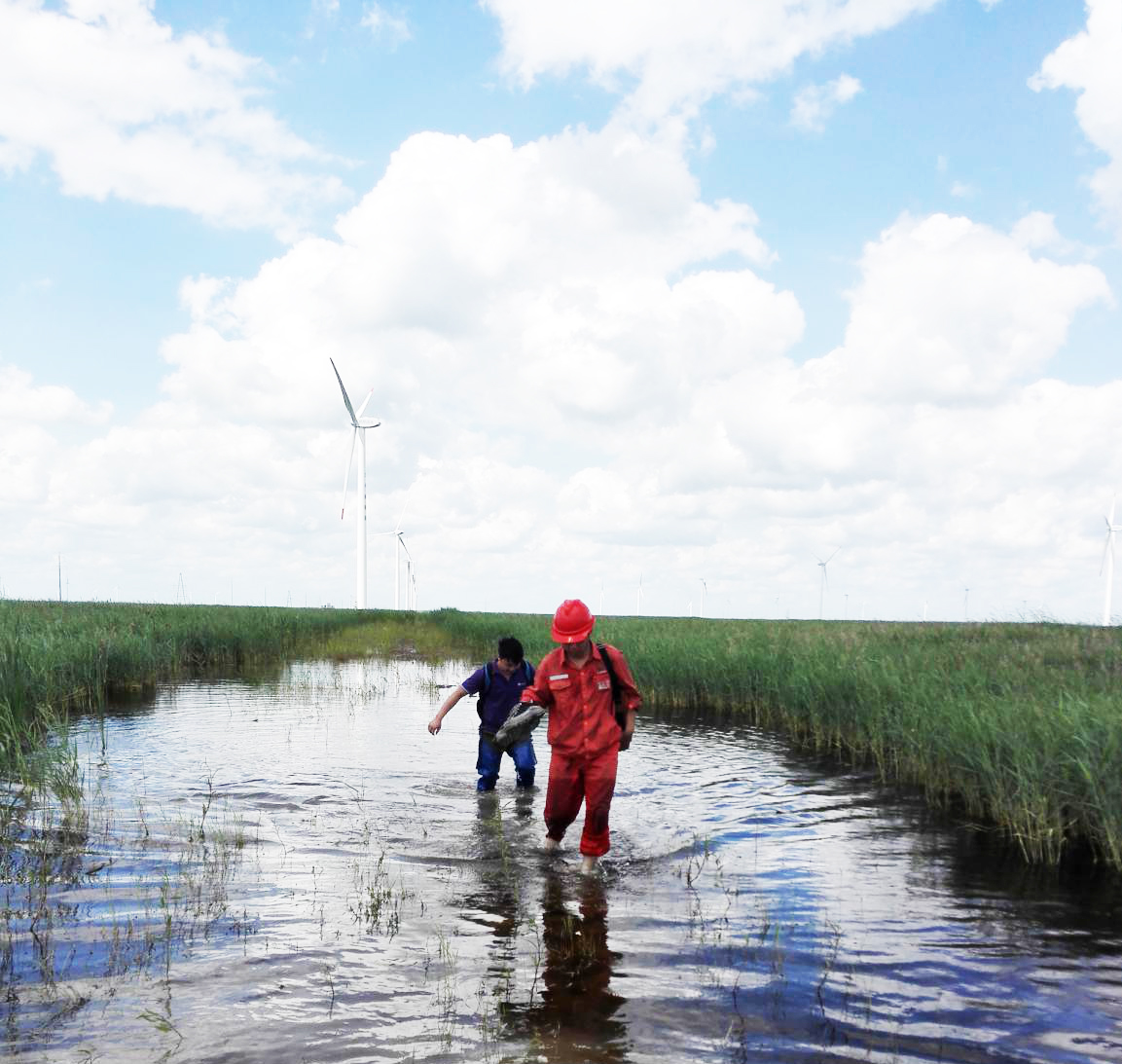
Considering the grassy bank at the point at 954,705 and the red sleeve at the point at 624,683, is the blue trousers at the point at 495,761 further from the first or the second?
the grassy bank at the point at 954,705

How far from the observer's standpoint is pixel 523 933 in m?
6.07

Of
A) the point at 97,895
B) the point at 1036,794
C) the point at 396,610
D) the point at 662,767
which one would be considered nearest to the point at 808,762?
the point at 662,767

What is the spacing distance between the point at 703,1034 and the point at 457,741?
10.4 m

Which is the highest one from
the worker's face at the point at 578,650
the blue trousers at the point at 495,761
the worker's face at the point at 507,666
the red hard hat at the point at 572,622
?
the red hard hat at the point at 572,622

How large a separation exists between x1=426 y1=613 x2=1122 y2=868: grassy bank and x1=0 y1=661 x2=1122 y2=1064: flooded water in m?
0.72

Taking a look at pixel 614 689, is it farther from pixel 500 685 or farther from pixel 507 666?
pixel 500 685

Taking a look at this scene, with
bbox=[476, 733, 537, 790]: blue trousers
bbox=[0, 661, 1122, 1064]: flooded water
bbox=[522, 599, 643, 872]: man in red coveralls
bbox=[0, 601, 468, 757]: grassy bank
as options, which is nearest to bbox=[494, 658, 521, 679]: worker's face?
bbox=[476, 733, 537, 790]: blue trousers

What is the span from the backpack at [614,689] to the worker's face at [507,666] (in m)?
2.65

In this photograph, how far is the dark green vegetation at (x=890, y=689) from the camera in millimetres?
8539

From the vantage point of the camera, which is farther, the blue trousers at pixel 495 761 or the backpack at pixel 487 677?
the blue trousers at pixel 495 761

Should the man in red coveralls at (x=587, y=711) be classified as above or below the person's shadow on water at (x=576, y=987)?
above

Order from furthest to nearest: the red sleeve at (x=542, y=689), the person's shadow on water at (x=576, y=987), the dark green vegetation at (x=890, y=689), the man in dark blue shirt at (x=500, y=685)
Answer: the man in dark blue shirt at (x=500, y=685)
the dark green vegetation at (x=890, y=689)
the red sleeve at (x=542, y=689)
the person's shadow on water at (x=576, y=987)

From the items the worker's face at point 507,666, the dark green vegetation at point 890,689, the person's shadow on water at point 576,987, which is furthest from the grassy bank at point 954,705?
the worker's face at point 507,666

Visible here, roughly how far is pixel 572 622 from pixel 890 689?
27.5 ft
